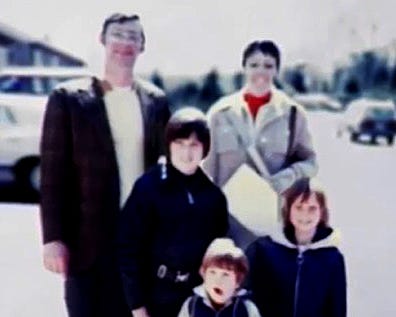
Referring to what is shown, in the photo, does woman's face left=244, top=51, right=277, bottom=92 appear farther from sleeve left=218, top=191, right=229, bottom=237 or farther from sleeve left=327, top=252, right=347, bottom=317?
sleeve left=327, top=252, right=347, bottom=317

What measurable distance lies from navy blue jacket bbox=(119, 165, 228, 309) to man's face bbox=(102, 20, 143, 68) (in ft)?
0.71

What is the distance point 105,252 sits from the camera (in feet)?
4.61

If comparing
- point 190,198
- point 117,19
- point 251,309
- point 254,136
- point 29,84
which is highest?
point 117,19

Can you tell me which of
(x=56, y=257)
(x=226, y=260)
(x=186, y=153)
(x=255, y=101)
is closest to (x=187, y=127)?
(x=186, y=153)

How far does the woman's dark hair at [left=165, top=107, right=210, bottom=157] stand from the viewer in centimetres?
136

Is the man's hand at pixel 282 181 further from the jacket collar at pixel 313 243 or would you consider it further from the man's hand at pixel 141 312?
the man's hand at pixel 141 312

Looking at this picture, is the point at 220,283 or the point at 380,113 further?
the point at 380,113

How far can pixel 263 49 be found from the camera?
4.72 ft

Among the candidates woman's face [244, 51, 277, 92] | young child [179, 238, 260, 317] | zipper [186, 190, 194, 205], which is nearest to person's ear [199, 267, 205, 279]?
young child [179, 238, 260, 317]

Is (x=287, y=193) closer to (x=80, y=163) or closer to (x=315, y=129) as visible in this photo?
(x=315, y=129)

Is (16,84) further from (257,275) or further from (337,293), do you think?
(337,293)

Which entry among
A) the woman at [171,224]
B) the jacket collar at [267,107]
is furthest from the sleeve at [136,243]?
the jacket collar at [267,107]

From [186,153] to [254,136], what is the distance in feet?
0.46

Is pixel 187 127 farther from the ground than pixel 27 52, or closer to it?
closer to it
